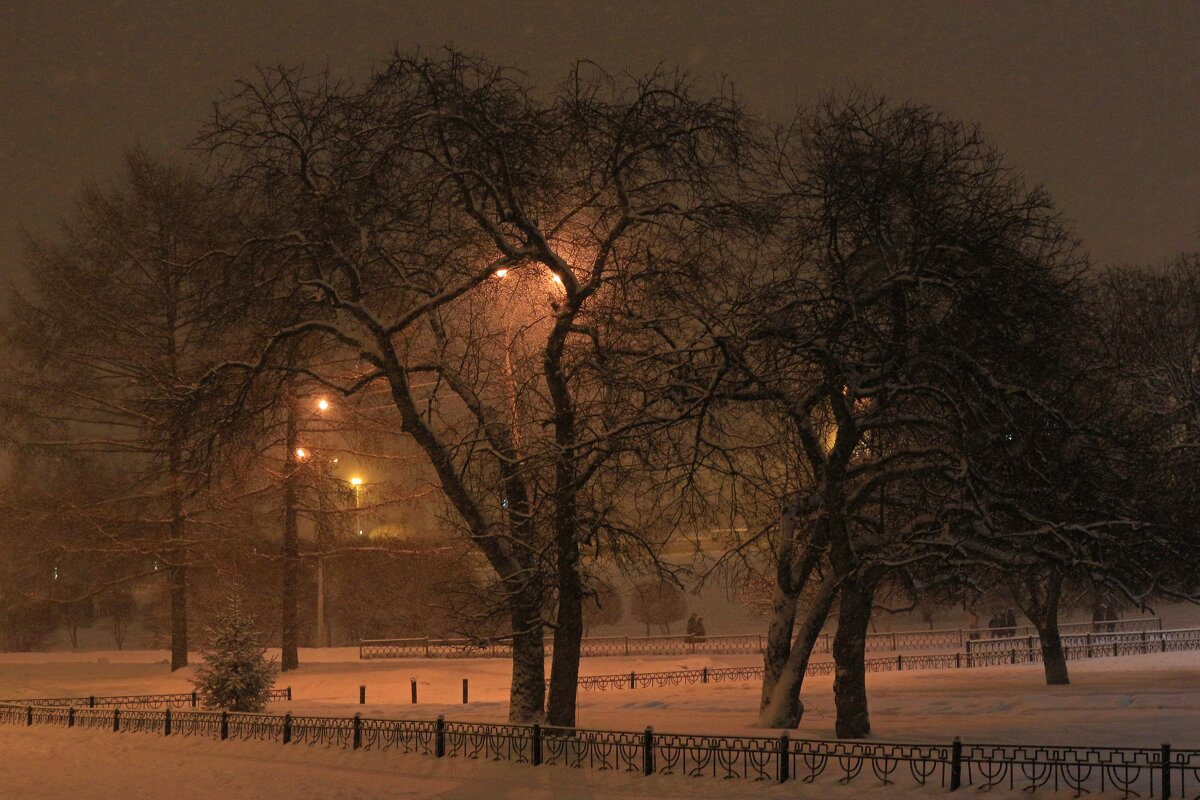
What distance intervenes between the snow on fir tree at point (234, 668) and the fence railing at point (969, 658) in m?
11.1

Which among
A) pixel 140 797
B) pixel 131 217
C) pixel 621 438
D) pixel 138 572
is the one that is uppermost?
pixel 131 217

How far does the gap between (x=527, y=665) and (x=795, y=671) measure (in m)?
4.07

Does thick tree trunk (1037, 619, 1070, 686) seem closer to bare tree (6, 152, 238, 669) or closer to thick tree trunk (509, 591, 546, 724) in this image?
thick tree trunk (509, 591, 546, 724)

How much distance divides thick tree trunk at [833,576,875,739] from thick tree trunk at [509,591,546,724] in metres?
4.33

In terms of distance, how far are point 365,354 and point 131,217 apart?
20468mm

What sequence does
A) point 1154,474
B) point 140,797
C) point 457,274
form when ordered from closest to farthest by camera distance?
point 140,797
point 457,274
point 1154,474

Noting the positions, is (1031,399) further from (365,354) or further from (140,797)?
(140,797)

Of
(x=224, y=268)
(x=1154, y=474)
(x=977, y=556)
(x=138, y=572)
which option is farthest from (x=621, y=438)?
(x=138, y=572)

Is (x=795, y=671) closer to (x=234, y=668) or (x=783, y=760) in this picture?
(x=783, y=760)

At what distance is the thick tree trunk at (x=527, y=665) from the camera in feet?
53.7

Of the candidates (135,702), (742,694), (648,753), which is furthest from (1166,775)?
(135,702)

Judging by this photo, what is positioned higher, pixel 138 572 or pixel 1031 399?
pixel 1031 399

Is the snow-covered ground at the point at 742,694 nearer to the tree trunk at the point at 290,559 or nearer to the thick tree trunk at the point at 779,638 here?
the thick tree trunk at the point at 779,638

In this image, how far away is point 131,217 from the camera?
3378 centimetres
